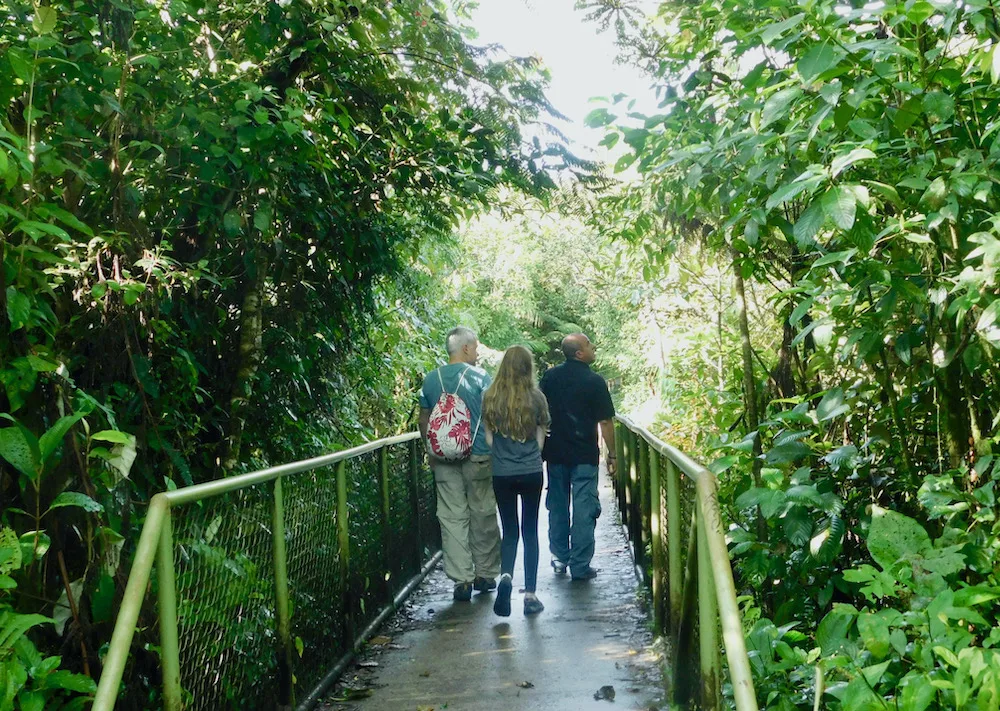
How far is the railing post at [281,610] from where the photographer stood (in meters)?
4.18

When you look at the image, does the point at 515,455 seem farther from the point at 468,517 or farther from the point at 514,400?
the point at 468,517

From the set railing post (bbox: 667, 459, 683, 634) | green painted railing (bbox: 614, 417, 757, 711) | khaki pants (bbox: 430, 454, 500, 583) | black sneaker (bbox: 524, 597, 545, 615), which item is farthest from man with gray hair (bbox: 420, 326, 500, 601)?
railing post (bbox: 667, 459, 683, 634)

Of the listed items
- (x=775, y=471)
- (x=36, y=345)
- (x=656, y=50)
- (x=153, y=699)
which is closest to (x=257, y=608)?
(x=153, y=699)

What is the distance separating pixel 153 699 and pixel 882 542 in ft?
8.85

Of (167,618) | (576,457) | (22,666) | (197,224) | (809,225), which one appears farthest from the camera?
(576,457)

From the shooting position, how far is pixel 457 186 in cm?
634

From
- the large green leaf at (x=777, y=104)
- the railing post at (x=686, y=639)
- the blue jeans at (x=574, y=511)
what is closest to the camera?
the large green leaf at (x=777, y=104)

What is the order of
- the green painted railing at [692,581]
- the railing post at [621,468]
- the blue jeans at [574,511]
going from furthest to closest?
1. the railing post at [621,468]
2. the blue jeans at [574,511]
3. the green painted railing at [692,581]

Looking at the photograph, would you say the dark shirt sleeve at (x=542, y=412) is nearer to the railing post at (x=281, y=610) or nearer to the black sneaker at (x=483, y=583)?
the black sneaker at (x=483, y=583)

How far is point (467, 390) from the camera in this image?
6.79 metres

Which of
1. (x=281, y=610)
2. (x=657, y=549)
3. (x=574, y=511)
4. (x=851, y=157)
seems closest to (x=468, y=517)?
(x=574, y=511)

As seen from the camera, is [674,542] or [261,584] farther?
[674,542]

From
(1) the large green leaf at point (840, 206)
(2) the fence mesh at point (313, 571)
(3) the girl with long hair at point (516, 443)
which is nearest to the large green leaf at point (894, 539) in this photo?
(1) the large green leaf at point (840, 206)

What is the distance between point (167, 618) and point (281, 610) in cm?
109
